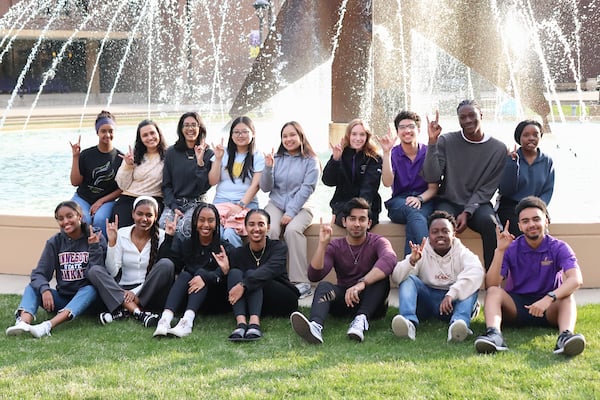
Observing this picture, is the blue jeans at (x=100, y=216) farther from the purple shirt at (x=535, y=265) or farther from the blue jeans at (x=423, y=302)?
the purple shirt at (x=535, y=265)

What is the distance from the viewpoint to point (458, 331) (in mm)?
4820

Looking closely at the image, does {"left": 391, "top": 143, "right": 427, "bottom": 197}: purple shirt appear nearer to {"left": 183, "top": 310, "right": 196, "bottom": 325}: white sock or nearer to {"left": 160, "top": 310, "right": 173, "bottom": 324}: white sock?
{"left": 183, "top": 310, "right": 196, "bottom": 325}: white sock

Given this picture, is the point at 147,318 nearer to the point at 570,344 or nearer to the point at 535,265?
the point at 535,265

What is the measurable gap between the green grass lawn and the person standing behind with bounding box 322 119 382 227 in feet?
4.05

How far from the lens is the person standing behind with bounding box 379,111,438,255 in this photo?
6.07 m

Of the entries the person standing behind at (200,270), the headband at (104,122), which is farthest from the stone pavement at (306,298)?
the headband at (104,122)

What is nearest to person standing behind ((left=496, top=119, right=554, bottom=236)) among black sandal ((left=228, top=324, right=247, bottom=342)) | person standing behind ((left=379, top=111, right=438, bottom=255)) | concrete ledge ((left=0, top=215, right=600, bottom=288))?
concrete ledge ((left=0, top=215, right=600, bottom=288))

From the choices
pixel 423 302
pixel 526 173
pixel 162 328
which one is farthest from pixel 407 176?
pixel 162 328

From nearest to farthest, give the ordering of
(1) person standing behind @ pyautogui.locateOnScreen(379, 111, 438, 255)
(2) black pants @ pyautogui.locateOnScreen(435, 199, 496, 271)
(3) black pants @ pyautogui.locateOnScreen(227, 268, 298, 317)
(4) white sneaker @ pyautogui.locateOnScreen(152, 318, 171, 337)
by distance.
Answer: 1. (4) white sneaker @ pyautogui.locateOnScreen(152, 318, 171, 337)
2. (3) black pants @ pyautogui.locateOnScreen(227, 268, 298, 317)
3. (2) black pants @ pyautogui.locateOnScreen(435, 199, 496, 271)
4. (1) person standing behind @ pyautogui.locateOnScreen(379, 111, 438, 255)

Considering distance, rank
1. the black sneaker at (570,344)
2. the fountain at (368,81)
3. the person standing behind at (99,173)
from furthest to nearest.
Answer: the fountain at (368,81) → the person standing behind at (99,173) → the black sneaker at (570,344)

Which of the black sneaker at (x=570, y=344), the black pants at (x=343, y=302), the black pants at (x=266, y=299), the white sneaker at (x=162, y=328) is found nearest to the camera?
the black sneaker at (x=570, y=344)

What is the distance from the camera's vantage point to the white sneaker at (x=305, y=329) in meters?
4.82

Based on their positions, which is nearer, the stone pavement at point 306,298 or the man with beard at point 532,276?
the man with beard at point 532,276

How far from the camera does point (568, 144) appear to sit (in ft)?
44.3
